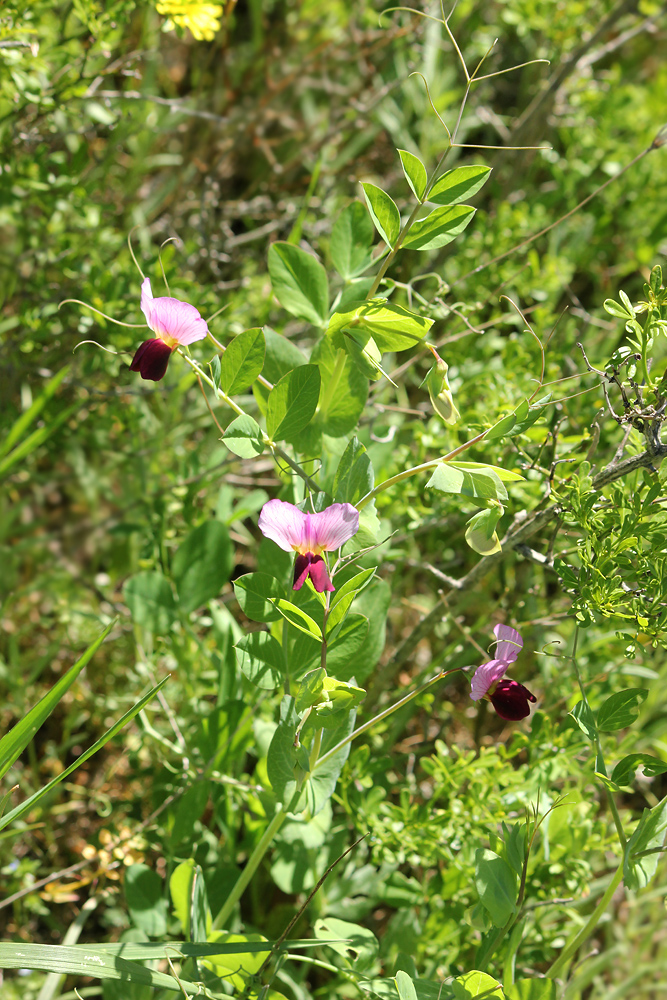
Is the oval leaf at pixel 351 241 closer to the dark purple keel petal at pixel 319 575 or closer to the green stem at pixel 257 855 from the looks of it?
the dark purple keel petal at pixel 319 575

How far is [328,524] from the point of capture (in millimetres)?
736

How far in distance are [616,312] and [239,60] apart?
1631mm

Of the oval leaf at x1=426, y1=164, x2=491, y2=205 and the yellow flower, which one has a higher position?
the yellow flower

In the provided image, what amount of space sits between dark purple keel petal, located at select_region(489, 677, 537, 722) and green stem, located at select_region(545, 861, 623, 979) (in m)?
0.23

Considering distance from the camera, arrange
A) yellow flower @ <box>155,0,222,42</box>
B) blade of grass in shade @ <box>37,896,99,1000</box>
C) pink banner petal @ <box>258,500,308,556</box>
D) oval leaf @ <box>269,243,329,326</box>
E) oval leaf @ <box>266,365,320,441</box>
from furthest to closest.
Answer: yellow flower @ <box>155,0,222,42</box>
blade of grass in shade @ <box>37,896,99,1000</box>
oval leaf @ <box>269,243,329,326</box>
oval leaf @ <box>266,365,320,441</box>
pink banner petal @ <box>258,500,308,556</box>

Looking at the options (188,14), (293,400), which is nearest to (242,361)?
(293,400)

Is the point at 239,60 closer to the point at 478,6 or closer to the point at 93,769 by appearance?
the point at 478,6

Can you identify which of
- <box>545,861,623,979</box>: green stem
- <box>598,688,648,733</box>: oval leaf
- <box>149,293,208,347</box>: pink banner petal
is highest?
<box>149,293,208,347</box>: pink banner petal

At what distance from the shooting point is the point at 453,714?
151cm

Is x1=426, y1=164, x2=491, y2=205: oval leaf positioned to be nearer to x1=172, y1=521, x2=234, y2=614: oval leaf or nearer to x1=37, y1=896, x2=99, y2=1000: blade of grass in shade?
x1=172, y1=521, x2=234, y2=614: oval leaf

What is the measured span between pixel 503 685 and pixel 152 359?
20.7 inches

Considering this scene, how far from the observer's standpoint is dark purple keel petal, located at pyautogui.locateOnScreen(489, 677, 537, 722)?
805mm

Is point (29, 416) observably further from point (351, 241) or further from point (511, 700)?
point (511, 700)

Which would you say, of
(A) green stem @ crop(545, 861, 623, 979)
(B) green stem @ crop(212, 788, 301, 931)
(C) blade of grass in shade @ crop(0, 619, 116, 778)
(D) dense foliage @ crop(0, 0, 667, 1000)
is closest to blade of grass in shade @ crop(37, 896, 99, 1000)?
(D) dense foliage @ crop(0, 0, 667, 1000)
